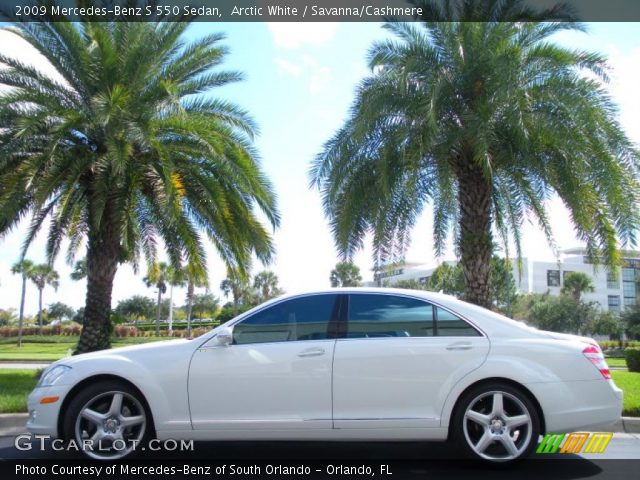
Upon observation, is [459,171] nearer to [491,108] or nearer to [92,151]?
[491,108]

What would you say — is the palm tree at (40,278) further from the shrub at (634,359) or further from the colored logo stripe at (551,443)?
the colored logo stripe at (551,443)

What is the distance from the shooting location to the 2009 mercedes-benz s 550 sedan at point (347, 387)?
16.8ft

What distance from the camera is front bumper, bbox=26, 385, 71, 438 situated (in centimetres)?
529

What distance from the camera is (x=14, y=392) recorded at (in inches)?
399

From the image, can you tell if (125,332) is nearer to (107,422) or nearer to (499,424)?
(107,422)

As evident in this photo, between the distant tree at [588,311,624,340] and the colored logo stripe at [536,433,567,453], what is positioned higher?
the distant tree at [588,311,624,340]

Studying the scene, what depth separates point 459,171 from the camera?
11.6 metres

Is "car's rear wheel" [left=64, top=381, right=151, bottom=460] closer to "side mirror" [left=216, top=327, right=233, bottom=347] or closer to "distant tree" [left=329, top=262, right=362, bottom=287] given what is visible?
"side mirror" [left=216, top=327, right=233, bottom=347]

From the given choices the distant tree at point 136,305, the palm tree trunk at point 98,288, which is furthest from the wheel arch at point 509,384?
the distant tree at point 136,305

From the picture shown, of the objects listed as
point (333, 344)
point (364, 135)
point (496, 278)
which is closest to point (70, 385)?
point (333, 344)

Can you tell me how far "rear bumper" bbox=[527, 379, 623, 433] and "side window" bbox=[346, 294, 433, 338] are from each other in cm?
107

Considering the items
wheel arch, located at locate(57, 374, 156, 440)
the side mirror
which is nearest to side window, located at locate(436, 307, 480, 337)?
the side mirror

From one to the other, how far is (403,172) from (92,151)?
21.1ft

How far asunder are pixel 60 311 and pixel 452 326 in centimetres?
12079
